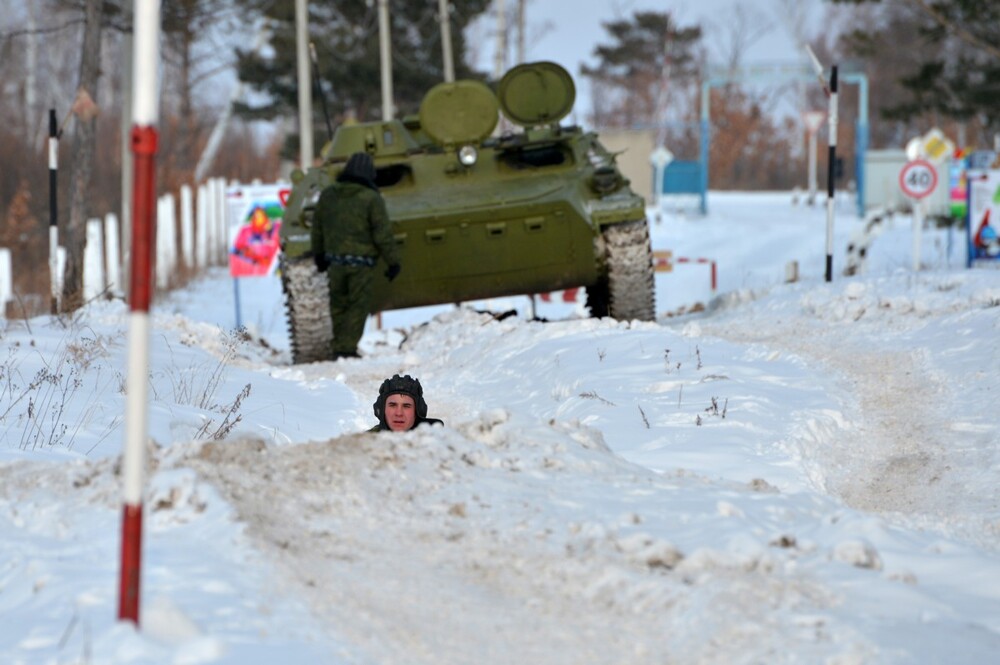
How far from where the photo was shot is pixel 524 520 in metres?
5.23

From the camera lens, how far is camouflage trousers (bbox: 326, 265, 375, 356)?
12.7 meters

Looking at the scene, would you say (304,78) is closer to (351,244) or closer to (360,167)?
(360,167)

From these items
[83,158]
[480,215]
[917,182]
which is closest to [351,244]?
Answer: [480,215]

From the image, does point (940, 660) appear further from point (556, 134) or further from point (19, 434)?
point (556, 134)

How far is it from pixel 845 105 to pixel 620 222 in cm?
6167

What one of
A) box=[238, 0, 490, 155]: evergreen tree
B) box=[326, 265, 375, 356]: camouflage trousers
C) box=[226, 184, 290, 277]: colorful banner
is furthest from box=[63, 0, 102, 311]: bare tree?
box=[238, 0, 490, 155]: evergreen tree

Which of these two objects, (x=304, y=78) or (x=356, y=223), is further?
(x=304, y=78)

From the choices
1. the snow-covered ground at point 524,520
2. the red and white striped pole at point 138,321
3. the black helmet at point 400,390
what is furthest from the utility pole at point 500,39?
the red and white striped pole at point 138,321

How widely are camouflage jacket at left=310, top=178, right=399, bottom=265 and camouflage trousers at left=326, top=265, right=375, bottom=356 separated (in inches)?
8.1

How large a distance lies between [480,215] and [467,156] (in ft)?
3.34

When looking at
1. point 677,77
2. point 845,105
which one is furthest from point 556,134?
point 845,105

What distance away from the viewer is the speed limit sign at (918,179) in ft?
59.3

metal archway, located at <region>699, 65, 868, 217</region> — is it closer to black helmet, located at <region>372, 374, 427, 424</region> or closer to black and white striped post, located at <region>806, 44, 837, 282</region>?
black and white striped post, located at <region>806, 44, 837, 282</region>

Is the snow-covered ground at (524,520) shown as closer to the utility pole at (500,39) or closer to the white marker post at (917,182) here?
the white marker post at (917,182)
